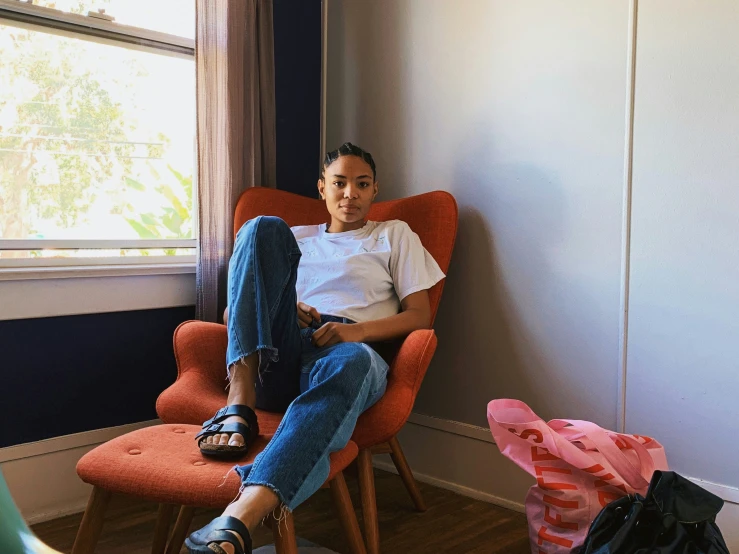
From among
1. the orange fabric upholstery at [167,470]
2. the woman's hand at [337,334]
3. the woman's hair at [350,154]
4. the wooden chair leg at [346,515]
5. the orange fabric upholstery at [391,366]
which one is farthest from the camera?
the woman's hair at [350,154]

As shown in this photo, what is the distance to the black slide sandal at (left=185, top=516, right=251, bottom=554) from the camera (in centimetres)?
128

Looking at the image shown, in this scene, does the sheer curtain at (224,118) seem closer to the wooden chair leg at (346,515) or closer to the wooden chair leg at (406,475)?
the wooden chair leg at (406,475)

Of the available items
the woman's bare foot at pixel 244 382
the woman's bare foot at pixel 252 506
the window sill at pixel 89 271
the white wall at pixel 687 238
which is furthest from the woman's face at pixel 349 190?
the woman's bare foot at pixel 252 506

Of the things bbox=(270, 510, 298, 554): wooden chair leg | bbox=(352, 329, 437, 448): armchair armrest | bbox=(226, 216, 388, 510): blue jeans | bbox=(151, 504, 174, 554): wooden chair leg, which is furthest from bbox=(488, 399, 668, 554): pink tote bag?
bbox=(151, 504, 174, 554): wooden chair leg

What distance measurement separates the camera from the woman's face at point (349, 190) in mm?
2297

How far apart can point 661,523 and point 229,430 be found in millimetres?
942

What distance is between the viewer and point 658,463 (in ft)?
5.72

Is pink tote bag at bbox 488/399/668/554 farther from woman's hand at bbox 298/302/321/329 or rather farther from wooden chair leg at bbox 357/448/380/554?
woman's hand at bbox 298/302/321/329

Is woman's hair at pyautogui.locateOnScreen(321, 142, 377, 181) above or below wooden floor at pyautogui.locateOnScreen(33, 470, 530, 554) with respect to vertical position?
above

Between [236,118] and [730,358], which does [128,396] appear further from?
[730,358]

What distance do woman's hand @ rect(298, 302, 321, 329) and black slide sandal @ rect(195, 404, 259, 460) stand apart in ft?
1.30

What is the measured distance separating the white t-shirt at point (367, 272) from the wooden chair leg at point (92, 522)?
0.81 meters

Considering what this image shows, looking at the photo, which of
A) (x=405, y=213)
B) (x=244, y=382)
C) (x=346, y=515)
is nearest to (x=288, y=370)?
(x=244, y=382)

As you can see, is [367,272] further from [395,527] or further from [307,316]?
[395,527]
